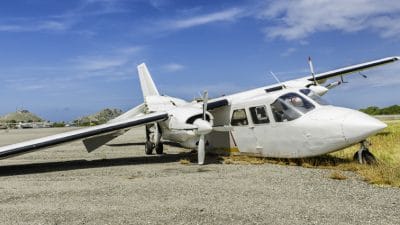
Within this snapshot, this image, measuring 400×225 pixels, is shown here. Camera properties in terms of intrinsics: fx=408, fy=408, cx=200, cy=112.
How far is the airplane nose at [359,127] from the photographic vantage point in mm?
11133

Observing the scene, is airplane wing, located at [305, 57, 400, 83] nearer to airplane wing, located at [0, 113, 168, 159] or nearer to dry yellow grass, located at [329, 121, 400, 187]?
dry yellow grass, located at [329, 121, 400, 187]

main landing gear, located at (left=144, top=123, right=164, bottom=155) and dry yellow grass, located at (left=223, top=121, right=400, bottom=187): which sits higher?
main landing gear, located at (left=144, top=123, right=164, bottom=155)

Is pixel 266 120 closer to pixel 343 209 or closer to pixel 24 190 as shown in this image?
pixel 343 209

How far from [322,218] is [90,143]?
11.4 m

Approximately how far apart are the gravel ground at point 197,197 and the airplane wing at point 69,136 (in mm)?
830

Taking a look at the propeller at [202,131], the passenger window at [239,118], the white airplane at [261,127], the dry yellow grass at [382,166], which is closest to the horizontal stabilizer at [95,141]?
the white airplane at [261,127]

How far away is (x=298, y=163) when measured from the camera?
43.9 feet

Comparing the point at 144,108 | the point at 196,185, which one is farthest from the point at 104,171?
the point at 144,108

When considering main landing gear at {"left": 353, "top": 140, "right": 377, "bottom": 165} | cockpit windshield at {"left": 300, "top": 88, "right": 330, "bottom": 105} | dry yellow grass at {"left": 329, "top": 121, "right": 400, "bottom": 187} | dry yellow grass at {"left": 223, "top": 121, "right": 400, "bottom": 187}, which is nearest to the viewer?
dry yellow grass at {"left": 329, "top": 121, "right": 400, "bottom": 187}

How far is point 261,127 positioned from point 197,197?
5.91 metres

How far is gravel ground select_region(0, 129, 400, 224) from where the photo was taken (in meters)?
6.76

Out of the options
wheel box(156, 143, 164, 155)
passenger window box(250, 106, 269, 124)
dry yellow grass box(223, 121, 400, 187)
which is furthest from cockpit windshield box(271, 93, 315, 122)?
wheel box(156, 143, 164, 155)

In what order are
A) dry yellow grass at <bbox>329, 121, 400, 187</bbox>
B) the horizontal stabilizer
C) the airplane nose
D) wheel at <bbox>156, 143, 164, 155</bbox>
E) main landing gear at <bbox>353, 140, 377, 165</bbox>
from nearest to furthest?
1. dry yellow grass at <bbox>329, 121, 400, 187</bbox>
2. the airplane nose
3. main landing gear at <bbox>353, 140, 377, 165</bbox>
4. the horizontal stabilizer
5. wheel at <bbox>156, 143, 164, 155</bbox>

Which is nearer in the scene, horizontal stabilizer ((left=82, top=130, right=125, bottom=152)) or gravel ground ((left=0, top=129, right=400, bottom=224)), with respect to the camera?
gravel ground ((left=0, top=129, right=400, bottom=224))
